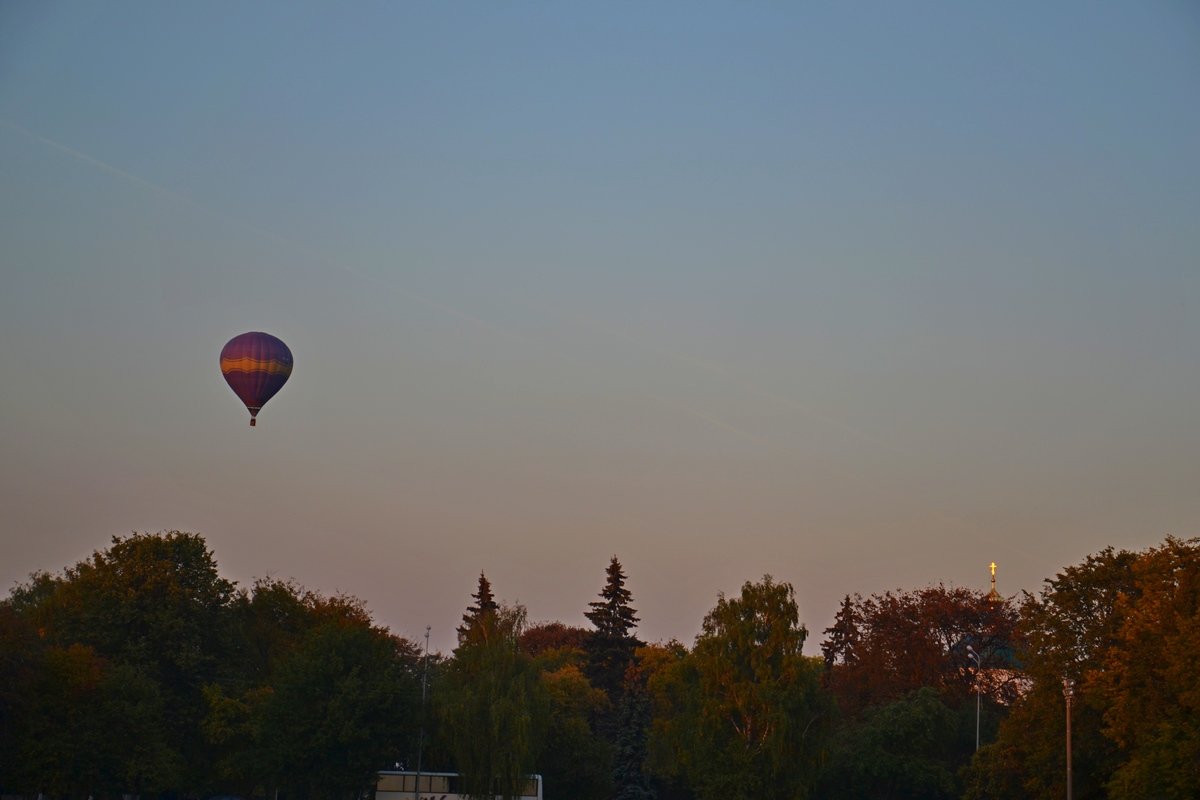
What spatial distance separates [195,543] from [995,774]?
3847 centimetres

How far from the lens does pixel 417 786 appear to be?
195ft

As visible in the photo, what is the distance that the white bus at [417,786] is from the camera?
59.7 metres

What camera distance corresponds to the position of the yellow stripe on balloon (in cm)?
5600

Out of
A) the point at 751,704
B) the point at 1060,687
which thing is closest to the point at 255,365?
the point at 751,704

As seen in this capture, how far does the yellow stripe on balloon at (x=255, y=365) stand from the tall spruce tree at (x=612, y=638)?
38.9 metres

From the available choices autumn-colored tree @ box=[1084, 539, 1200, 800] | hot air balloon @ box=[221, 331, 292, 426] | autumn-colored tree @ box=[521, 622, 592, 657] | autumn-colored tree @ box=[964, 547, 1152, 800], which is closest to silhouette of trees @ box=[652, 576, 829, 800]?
autumn-colored tree @ box=[964, 547, 1152, 800]

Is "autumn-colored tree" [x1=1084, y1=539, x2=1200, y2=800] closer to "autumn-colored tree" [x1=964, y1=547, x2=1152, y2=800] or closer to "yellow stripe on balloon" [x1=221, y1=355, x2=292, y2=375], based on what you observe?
"autumn-colored tree" [x1=964, y1=547, x2=1152, y2=800]

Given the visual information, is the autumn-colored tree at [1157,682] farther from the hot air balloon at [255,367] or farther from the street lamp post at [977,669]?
the hot air balloon at [255,367]

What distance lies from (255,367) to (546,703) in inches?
776

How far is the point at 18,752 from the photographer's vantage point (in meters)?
50.3

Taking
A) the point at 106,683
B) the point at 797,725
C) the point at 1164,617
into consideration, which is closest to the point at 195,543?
the point at 106,683

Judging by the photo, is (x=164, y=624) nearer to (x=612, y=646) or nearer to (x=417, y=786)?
(x=417, y=786)

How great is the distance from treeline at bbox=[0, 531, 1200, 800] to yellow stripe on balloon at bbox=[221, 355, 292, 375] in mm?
12013

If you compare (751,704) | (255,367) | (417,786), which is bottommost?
(417,786)
